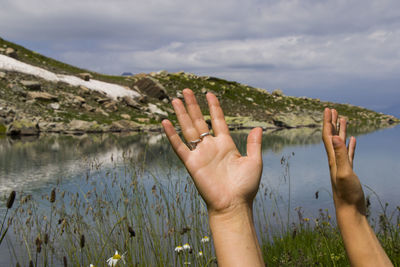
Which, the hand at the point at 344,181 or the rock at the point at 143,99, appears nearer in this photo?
the hand at the point at 344,181

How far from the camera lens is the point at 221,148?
8.66 feet

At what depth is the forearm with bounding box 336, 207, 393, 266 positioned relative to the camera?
8.61ft

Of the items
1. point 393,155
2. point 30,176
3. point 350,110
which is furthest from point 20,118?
point 350,110

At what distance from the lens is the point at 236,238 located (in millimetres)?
2117

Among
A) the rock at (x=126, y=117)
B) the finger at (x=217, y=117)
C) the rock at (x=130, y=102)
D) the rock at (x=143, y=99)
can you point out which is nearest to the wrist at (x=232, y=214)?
the finger at (x=217, y=117)

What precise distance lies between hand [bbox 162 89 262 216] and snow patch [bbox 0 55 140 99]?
5421 centimetres

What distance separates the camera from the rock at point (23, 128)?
110 ft

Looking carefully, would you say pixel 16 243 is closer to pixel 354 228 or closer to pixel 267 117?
pixel 354 228

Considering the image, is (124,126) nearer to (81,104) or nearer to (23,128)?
(81,104)

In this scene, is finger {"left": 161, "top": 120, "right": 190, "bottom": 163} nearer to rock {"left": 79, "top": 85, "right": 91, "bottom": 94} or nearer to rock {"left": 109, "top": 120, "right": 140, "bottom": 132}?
rock {"left": 109, "top": 120, "right": 140, "bottom": 132}

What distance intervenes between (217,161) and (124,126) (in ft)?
132

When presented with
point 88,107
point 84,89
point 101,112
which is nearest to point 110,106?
point 101,112

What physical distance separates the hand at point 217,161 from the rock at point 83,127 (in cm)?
3641

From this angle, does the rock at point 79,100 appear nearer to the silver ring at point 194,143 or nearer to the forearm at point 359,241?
the silver ring at point 194,143
